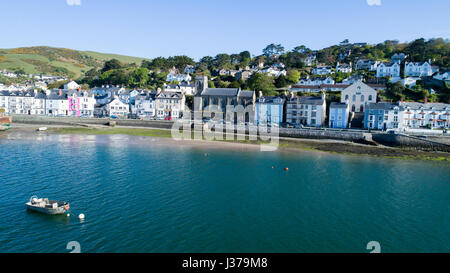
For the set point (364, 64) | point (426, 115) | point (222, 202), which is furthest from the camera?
point (364, 64)

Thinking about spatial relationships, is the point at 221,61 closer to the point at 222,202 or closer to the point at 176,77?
the point at 176,77

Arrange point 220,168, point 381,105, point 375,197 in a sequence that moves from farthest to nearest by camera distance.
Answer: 1. point 381,105
2. point 220,168
3. point 375,197

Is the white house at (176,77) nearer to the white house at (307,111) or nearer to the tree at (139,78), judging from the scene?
the tree at (139,78)

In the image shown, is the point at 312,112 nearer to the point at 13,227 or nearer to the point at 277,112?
the point at 277,112

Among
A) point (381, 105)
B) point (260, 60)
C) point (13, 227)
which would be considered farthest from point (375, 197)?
point (260, 60)

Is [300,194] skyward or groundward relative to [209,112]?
groundward

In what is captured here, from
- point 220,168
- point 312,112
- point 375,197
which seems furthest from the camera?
point 312,112

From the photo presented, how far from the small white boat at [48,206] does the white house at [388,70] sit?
3188 inches

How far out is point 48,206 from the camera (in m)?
19.1

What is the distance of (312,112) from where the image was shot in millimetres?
59531

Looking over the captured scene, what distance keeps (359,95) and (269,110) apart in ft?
62.1

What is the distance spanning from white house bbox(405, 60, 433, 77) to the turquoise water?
48.4 metres

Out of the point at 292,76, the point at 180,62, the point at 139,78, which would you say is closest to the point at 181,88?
the point at 139,78
